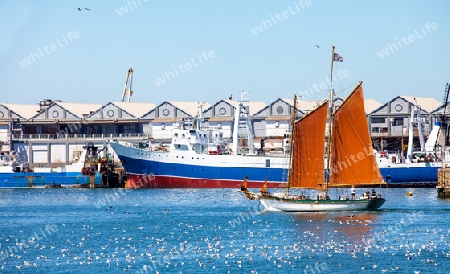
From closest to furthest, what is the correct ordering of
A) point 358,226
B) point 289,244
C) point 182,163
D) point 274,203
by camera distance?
point 289,244
point 358,226
point 274,203
point 182,163

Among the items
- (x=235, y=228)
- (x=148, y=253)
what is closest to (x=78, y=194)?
(x=235, y=228)

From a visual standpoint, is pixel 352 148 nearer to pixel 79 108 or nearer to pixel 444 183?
pixel 444 183

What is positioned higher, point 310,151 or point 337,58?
point 337,58

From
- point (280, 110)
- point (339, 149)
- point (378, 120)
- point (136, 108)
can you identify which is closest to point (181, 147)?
point (280, 110)

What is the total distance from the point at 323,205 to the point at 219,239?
558 inches

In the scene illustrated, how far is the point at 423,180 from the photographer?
10731cm

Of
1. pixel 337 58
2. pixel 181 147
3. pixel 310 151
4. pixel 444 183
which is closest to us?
pixel 310 151

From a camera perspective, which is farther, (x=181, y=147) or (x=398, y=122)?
(x=398, y=122)

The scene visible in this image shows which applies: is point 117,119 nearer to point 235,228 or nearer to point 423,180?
point 423,180

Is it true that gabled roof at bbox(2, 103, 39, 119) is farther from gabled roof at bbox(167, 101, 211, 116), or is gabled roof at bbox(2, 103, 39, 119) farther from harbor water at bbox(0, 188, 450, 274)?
harbor water at bbox(0, 188, 450, 274)

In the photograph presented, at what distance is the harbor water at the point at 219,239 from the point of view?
42.3 metres

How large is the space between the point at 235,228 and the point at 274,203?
9.06m

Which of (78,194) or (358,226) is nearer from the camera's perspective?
(358,226)

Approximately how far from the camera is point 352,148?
67.1 m
